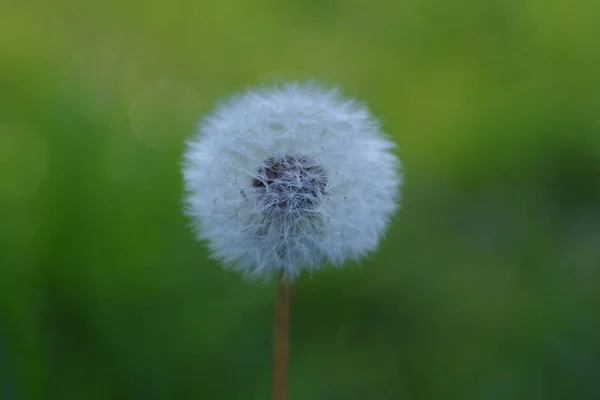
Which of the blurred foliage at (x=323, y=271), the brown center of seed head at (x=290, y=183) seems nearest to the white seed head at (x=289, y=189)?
the brown center of seed head at (x=290, y=183)

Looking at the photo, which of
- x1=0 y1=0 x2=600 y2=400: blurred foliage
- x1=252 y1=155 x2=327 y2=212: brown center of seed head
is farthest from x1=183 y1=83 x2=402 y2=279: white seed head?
x1=0 y1=0 x2=600 y2=400: blurred foliage

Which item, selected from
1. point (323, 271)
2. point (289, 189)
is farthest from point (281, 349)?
point (323, 271)

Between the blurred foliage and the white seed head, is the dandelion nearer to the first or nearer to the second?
the white seed head

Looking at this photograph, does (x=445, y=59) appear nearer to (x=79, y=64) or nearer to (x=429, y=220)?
(x=429, y=220)

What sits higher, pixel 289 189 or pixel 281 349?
pixel 289 189

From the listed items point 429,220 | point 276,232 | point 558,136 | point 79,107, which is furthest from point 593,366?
point 79,107

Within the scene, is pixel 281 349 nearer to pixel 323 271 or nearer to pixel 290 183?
pixel 290 183
